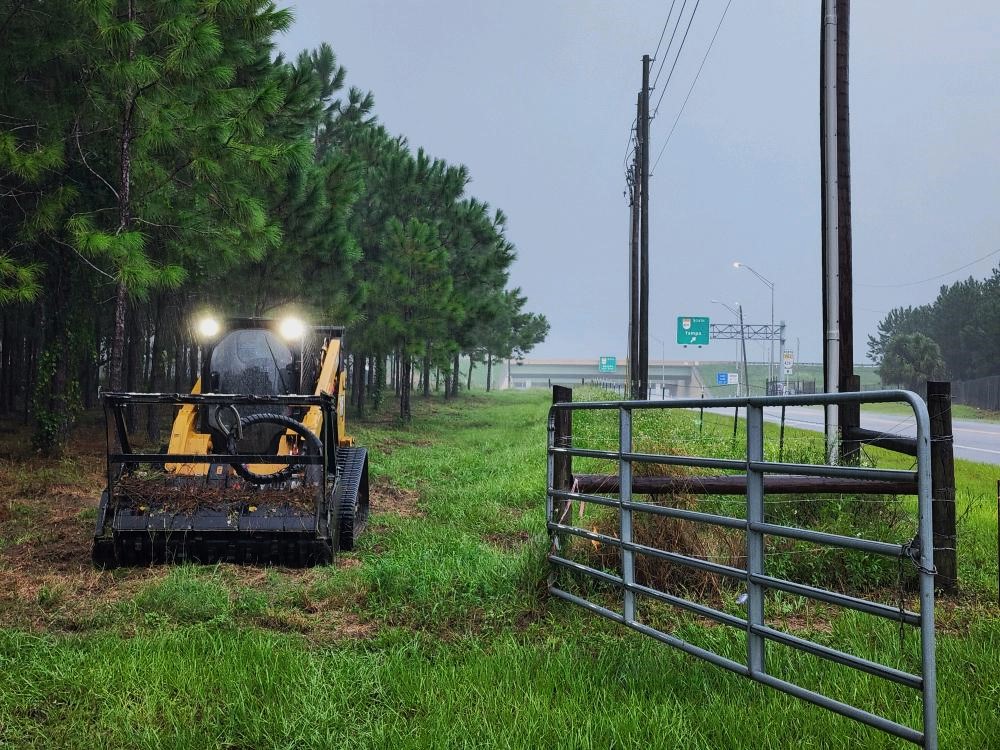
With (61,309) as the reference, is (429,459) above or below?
below

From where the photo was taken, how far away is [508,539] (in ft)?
25.9

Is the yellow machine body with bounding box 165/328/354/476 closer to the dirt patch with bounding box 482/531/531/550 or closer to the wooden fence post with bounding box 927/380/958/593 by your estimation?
the dirt patch with bounding box 482/531/531/550

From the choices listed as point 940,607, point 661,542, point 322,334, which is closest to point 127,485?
point 322,334

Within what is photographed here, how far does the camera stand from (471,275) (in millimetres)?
27984

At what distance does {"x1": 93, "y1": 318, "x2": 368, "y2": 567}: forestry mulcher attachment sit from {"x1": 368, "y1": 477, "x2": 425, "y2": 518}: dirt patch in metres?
1.62

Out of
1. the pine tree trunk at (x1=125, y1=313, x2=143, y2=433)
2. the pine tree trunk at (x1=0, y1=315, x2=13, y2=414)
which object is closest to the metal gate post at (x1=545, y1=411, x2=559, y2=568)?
the pine tree trunk at (x1=125, y1=313, x2=143, y2=433)

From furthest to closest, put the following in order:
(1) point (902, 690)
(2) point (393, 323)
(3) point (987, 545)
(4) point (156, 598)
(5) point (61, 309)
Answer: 1. (2) point (393, 323)
2. (5) point (61, 309)
3. (3) point (987, 545)
4. (4) point (156, 598)
5. (1) point (902, 690)

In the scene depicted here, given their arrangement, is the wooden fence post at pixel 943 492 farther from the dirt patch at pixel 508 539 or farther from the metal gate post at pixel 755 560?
the dirt patch at pixel 508 539

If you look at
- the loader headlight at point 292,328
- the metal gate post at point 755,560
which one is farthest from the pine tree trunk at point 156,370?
the metal gate post at point 755,560

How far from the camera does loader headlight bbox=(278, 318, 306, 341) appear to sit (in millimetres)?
8016

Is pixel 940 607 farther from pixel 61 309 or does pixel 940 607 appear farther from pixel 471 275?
pixel 471 275

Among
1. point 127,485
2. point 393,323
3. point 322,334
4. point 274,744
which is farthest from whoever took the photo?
point 393,323

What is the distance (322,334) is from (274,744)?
622 cm

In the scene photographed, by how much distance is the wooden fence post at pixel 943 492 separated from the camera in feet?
19.0
